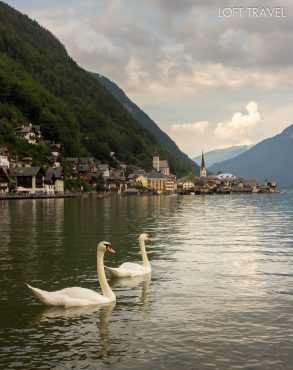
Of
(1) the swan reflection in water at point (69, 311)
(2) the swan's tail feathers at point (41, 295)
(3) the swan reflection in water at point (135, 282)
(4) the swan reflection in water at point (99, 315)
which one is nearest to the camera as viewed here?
(4) the swan reflection in water at point (99, 315)

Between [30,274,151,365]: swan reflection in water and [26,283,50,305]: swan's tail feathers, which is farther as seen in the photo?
[26,283,50,305]: swan's tail feathers

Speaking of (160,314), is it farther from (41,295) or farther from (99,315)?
(41,295)

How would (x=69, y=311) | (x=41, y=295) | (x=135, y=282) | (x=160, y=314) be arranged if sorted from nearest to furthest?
(x=160, y=314) → (x=69, y=311) → (x=41, y=295) → (x=135, y=282)

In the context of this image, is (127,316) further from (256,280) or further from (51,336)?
(256,280)

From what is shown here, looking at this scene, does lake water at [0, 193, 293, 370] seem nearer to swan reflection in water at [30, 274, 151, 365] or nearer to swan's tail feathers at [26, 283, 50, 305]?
swan reflection in water at [30, 274, 151, 365]

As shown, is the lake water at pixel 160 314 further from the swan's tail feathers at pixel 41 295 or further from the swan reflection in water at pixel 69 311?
the swan's tail feathers at pixel 41 295

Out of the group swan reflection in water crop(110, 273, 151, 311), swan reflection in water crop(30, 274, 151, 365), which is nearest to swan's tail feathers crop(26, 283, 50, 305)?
swan reflection in water crop(30, 274, 151, 365)

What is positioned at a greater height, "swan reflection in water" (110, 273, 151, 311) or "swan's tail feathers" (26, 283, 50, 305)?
"swan's tail feathers" (26, 283, 50, 305)

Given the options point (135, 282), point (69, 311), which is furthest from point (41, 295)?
point (135, 282)

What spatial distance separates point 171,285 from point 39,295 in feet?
22.3

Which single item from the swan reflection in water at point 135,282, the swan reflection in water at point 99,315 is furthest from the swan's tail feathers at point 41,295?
the swan reflection in water at point 135,282

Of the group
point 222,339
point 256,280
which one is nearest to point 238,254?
point 256,280

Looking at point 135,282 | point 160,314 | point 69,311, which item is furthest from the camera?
point 135,282

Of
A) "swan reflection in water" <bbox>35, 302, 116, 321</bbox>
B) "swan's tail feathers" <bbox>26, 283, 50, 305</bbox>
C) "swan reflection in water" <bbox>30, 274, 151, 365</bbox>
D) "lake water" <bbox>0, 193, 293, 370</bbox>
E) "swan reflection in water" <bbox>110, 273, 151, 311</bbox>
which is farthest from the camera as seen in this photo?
"swan reflection in water" <bbox>110, 273, 151, 311</bbox>
